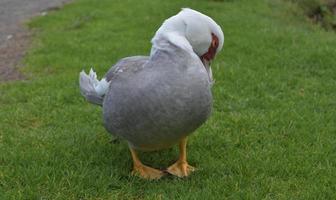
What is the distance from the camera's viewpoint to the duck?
363 centimetres

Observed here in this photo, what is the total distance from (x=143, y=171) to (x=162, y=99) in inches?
29.2

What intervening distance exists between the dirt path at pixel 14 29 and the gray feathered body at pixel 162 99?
4.03 meters

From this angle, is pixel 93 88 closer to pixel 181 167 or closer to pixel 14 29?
pixel 181 167

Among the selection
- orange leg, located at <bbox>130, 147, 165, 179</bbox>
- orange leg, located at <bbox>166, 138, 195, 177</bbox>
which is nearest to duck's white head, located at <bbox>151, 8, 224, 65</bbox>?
orange leg, located at <bbox>166, 138, 195, 177</bbox>

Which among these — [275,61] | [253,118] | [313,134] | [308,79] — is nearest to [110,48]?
[275,61]

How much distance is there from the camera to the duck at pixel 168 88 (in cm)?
363

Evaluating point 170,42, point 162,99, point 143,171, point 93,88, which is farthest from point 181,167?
point 170,42

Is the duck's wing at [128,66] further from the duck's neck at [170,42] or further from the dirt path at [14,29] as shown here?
the dirt path at [14,29]

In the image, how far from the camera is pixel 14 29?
435 inches

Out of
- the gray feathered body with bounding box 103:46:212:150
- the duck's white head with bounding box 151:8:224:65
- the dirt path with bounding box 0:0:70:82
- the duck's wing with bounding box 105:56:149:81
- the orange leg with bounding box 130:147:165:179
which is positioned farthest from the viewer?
the dirt path with bounding box 0:0:70:82

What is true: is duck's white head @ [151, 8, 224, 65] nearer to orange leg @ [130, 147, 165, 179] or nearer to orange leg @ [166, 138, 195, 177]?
orange leg @ [166, 138, 195, 177]

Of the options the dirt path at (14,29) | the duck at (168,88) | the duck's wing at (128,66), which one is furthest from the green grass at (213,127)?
the duck's wing at (128,66)

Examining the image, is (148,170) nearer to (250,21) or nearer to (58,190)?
(58,190)

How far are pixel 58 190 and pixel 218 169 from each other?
1.17m
